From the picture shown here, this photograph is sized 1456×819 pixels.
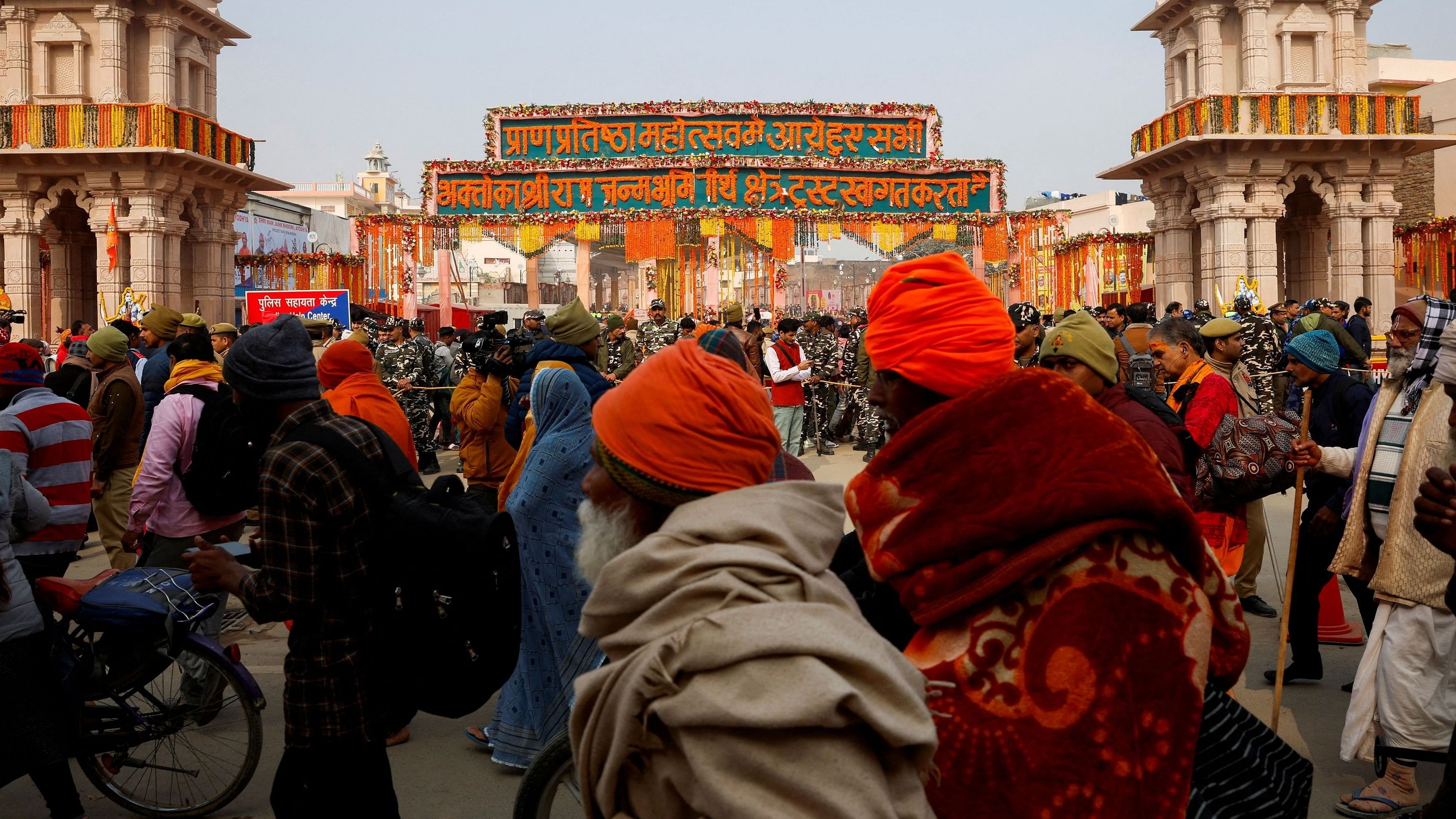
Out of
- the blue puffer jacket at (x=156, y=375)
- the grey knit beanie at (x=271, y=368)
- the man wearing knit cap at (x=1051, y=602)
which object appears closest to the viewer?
the man wearing knit cap at (x=1051, y=602)

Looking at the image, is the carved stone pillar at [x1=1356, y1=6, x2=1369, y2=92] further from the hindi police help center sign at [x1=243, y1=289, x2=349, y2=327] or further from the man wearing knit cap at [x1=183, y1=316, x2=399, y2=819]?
the man wearing knit cap at [x1=183, y1=316, x2=399, y2=819]

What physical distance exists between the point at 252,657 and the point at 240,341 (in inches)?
140

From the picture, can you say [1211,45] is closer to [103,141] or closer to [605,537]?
[103,141]

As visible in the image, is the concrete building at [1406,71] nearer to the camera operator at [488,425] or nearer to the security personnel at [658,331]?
the security personnel at [658,331]

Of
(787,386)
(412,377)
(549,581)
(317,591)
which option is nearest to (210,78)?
(412,377)

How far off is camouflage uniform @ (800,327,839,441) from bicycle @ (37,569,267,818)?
1093 centimetres

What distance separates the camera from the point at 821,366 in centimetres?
1484

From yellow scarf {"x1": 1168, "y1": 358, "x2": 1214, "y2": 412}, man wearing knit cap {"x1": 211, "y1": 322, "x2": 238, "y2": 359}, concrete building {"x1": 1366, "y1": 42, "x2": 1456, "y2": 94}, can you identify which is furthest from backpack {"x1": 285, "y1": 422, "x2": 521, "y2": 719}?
concrete building {"x1": 1366, "y1": 42, "x2": 1456, "y2": 94}

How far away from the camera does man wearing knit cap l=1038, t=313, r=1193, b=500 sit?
13.1 ft

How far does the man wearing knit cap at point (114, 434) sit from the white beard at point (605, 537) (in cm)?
586

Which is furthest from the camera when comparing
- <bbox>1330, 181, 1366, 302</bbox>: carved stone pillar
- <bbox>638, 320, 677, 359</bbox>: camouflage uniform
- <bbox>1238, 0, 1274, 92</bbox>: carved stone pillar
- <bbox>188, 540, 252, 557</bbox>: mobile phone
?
<bbox>1238, 0, 1274, 92</bbox>: carved stone pillar

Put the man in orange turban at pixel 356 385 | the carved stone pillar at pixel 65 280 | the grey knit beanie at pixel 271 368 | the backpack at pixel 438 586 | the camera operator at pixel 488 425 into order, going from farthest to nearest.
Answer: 1. the carved stone pillar at pixel 65 280
2. the camera operator at pixel 488 425
3. the man in orange turban at pixel 356 385
4. the grey knit beanie at pixel 271 368
5. the backpack at pixel 438 586

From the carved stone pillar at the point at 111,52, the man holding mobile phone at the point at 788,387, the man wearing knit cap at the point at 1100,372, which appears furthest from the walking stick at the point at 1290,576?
the carved stone pillar at the point at 111,52

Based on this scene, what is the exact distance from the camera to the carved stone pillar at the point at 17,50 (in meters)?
21.4
